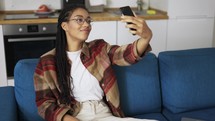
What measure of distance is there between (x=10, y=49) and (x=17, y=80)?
1268 millimetres

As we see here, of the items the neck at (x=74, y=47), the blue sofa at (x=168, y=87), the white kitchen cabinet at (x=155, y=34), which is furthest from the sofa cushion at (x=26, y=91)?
the white kitchen cabinet at (x=155, y=34)

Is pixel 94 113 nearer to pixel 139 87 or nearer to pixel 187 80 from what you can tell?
pixel 139 87

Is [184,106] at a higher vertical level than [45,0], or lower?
lower

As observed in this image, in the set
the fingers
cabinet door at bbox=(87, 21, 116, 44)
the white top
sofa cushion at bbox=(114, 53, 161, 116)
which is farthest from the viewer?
cabinet door at bbox=(87, 21, 116, 44)

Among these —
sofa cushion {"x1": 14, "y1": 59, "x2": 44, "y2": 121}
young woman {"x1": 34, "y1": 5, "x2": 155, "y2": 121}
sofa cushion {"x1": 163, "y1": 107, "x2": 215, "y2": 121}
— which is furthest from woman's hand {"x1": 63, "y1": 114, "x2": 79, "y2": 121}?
sofa cushion {"x1": 163, "y1": 107, "x2": 215, "y2": 121}

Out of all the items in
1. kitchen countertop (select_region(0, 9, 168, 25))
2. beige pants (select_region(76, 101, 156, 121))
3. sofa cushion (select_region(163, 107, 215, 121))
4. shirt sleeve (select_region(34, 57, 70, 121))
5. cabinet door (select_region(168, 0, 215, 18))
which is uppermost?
cabinet door (select_region(168, 0, 215, 18))

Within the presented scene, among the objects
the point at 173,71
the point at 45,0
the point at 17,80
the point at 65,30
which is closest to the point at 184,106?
the point at 173,71

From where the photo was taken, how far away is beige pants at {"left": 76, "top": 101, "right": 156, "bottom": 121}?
1562mm

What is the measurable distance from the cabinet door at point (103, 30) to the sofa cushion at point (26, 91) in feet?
4.41

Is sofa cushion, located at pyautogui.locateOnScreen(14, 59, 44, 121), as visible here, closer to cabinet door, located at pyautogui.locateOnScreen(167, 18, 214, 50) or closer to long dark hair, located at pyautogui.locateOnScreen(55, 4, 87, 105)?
long dark hair, located at pyautogui.locateOnScreen(55, 4, 87, 105)

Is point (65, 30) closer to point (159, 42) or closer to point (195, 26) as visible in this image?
point (159, 42)

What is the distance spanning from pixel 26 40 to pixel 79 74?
1.44m

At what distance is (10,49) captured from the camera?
287cm

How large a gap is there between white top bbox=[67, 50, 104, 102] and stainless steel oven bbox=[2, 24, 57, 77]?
4.39 feet
